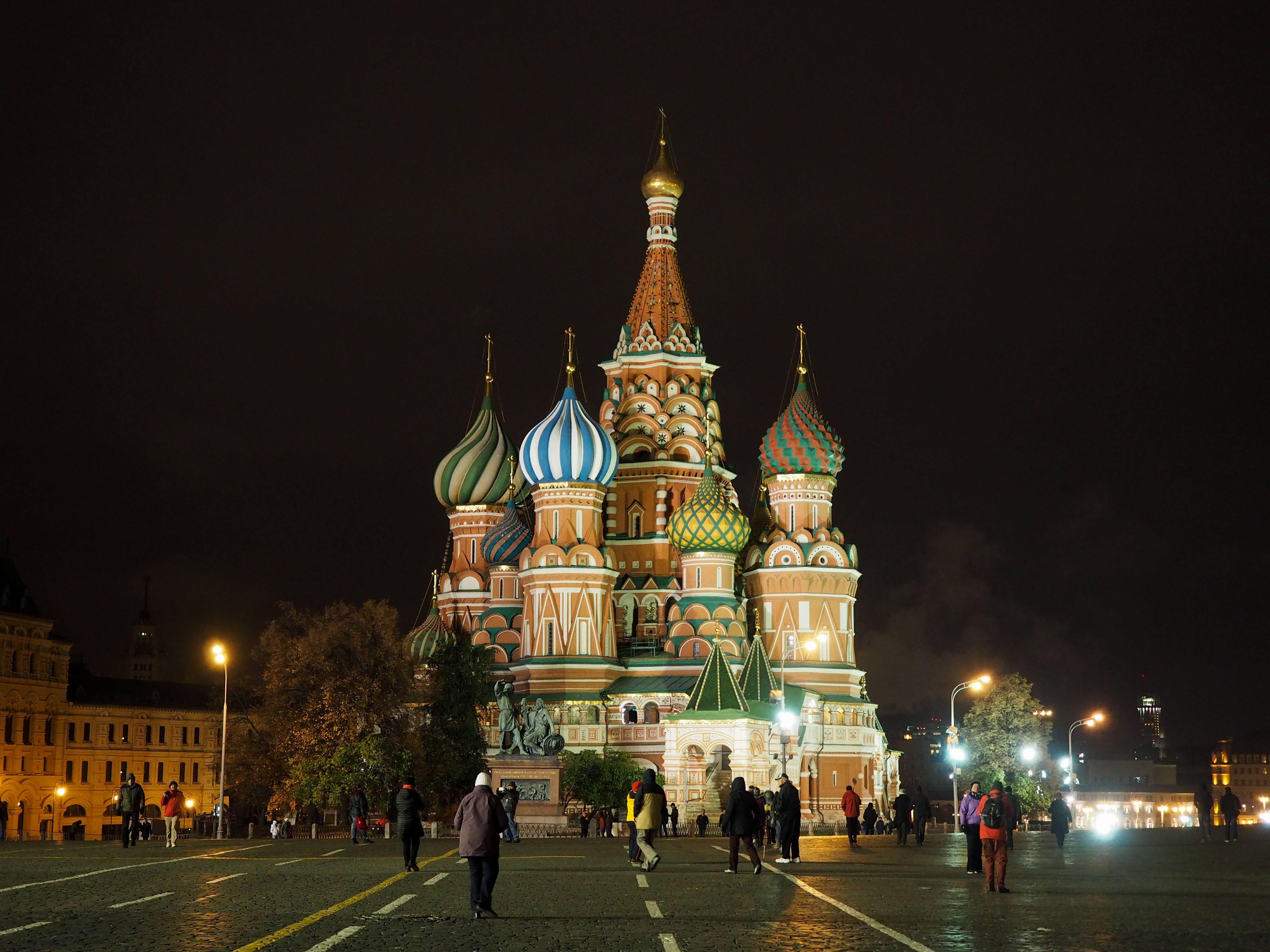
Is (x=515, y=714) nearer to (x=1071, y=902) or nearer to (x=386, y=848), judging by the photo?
(x=386, y=848)

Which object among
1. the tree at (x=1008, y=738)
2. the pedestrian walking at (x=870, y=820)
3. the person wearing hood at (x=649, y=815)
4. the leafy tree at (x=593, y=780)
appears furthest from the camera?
the tree at (x=1008, y=738)

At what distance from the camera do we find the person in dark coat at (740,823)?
79.5 feet

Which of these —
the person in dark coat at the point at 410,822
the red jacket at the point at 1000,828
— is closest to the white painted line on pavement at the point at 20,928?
the person in dark coat at the point at 410,822

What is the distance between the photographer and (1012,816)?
24.4 metres

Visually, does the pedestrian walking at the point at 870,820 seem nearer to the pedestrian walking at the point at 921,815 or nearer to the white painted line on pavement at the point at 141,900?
the pedestrian walking at the point at 921,815

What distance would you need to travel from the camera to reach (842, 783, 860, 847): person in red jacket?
1423 inches

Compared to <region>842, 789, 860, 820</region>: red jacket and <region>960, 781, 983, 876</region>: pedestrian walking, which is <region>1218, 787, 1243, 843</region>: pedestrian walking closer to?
<region>842, 789, 860, 820</region>: red jacket

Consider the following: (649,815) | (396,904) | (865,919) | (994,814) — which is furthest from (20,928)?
(649,815)

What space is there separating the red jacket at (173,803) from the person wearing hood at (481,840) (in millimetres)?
17917

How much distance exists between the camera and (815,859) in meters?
29.8

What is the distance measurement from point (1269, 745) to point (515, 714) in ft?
457

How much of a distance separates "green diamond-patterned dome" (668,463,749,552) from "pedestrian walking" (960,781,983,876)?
46893 mm

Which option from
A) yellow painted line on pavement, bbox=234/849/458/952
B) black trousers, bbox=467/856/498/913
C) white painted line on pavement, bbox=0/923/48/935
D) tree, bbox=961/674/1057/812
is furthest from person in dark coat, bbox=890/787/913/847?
tree, bbox=961/674/1057/812

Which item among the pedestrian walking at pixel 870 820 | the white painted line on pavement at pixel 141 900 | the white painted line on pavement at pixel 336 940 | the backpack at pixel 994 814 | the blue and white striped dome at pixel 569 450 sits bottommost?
the pedestrian walking at pixel 870 820
